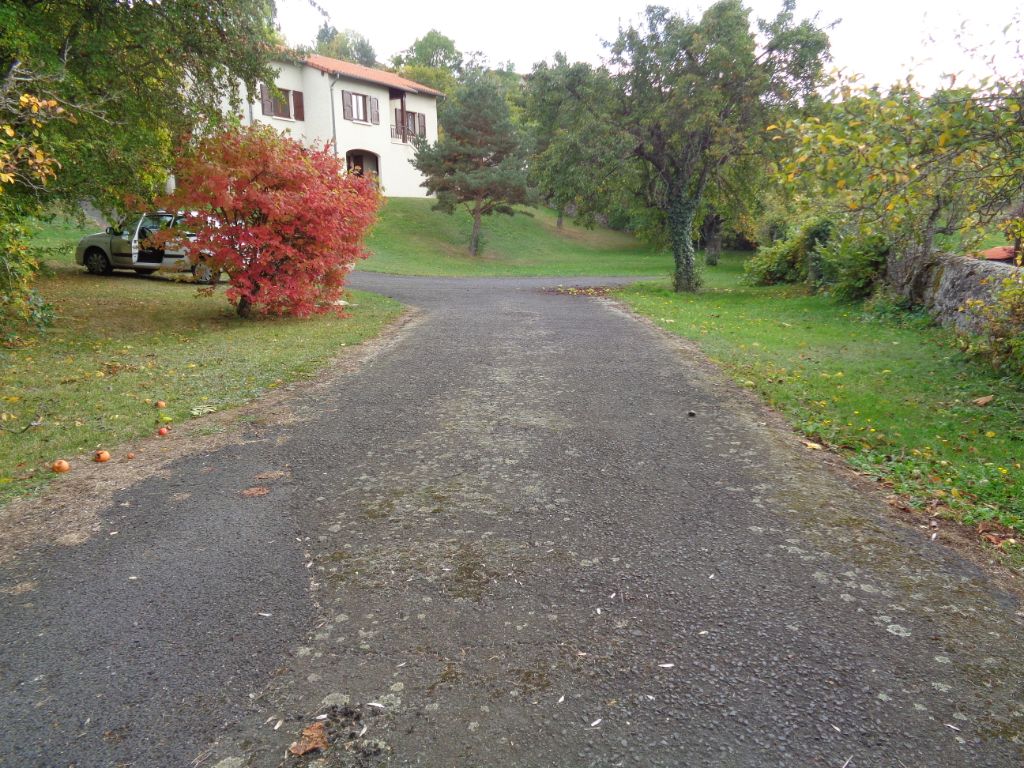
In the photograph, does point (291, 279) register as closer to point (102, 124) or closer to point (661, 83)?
point (102, 124)

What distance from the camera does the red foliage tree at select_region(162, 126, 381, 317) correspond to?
10.5 m

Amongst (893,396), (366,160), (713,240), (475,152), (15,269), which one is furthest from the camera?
(366,160)

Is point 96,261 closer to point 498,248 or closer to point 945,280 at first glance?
point 945,280

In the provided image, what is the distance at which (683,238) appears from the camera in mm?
19016

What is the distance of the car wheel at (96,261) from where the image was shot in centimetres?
1741

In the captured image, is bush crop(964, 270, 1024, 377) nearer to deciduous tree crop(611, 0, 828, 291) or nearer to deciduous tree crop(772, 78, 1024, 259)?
deciduous tree crop(772, 78, 1024, 259)

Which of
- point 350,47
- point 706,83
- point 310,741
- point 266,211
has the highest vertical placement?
point 350,47

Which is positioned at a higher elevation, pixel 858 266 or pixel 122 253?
pixel 122 253

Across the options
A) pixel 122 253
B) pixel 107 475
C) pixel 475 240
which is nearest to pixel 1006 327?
pixel 107 475

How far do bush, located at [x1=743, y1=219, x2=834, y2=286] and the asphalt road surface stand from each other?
579 inches

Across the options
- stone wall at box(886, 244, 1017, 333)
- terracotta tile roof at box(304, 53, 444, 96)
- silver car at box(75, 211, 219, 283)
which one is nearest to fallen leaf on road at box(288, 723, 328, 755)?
stone wall at box(886, 244, 1017, 333)

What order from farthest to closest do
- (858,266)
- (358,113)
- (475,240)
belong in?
1. (358,113)
2. (475,240)
3. (858,266)

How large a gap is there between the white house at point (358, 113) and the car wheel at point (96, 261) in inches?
699

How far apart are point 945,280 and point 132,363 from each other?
1257 centimetres
